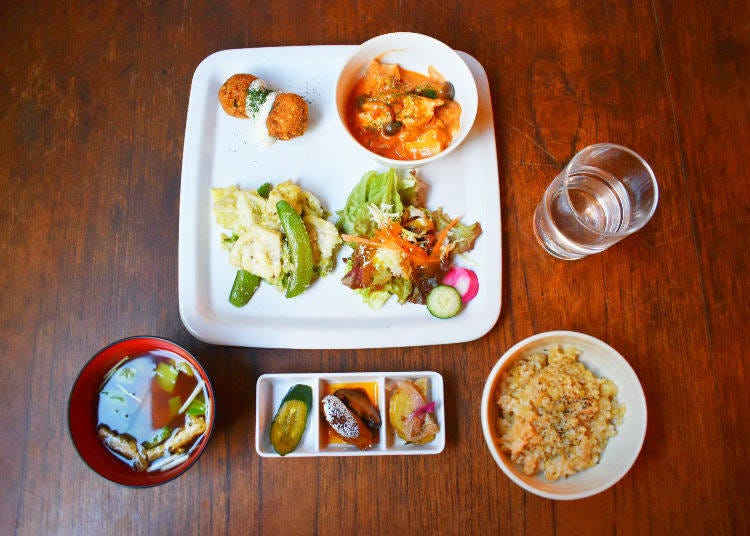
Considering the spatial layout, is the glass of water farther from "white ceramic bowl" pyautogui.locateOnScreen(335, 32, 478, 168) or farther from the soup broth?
the soup broth

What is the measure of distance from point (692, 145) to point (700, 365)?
1.02 metres

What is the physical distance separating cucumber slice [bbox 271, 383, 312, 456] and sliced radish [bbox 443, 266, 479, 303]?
773 mm

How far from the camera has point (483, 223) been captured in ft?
7.12

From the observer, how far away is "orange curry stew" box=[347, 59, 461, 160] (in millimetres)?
2096

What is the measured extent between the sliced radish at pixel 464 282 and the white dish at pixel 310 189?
0.03 metres

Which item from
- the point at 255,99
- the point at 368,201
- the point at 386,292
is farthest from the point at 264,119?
the point at 386,292

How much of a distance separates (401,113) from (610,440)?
61.8 inches

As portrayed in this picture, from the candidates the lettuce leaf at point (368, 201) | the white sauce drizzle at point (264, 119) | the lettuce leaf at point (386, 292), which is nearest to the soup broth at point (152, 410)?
the lettuce leaf at point (386, 292)

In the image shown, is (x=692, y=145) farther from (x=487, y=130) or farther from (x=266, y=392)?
(x=266, y=392)

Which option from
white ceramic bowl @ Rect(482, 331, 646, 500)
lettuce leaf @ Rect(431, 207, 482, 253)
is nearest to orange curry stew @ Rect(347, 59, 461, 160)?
lettuce leaf @ Rect(431, 207, 482, 253)

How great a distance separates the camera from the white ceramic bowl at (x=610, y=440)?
6.12 feet

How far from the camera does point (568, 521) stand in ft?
6.86

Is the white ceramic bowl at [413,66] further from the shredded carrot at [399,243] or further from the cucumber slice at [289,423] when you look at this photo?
the cucumber slice at [289,423]

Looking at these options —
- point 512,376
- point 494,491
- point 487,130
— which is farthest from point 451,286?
point 494,491
